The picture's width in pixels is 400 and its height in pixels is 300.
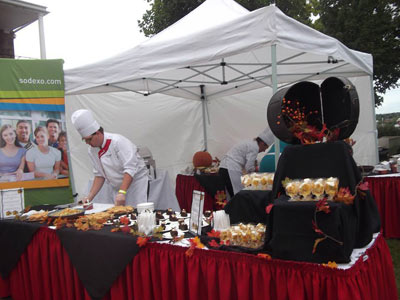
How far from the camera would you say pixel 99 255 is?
1.86 metres

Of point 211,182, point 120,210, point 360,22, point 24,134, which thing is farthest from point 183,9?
point 120,210

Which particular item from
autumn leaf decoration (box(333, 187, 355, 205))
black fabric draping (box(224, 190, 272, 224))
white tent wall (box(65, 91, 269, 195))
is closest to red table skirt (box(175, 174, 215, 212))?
white tent wall (box(65, 91, 269, 195))

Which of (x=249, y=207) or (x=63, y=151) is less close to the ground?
(x=63, y=151)

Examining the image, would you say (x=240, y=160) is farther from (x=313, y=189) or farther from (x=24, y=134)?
(x=313, y=189)

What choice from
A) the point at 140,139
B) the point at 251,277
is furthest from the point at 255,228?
the point at 140,139

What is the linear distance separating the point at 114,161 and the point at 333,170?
1.87 metres

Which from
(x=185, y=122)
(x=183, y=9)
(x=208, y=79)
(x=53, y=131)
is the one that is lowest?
(x=53, y=131)

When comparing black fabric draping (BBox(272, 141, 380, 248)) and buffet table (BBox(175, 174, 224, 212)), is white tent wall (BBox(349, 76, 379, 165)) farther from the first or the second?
black fabric draping (BBox(272, 141, 380, 248))

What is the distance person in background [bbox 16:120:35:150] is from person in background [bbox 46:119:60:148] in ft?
0.60

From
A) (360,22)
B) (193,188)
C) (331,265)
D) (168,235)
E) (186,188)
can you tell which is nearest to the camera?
(331,265)

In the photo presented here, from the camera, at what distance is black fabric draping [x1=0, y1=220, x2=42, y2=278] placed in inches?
91.1

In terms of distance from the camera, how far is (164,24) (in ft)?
41.9

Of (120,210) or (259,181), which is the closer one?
(259,181)

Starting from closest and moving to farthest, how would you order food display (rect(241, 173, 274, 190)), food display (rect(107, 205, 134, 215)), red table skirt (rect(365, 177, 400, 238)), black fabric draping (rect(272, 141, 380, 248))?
black fabric draping (rect(272, 141, 380, 248)) < food display (rect(241, 173, 274, 190)) < food display (rect(107, 205, 134, 215)) < red table skirt (rect(365, 177, 400, 238))
